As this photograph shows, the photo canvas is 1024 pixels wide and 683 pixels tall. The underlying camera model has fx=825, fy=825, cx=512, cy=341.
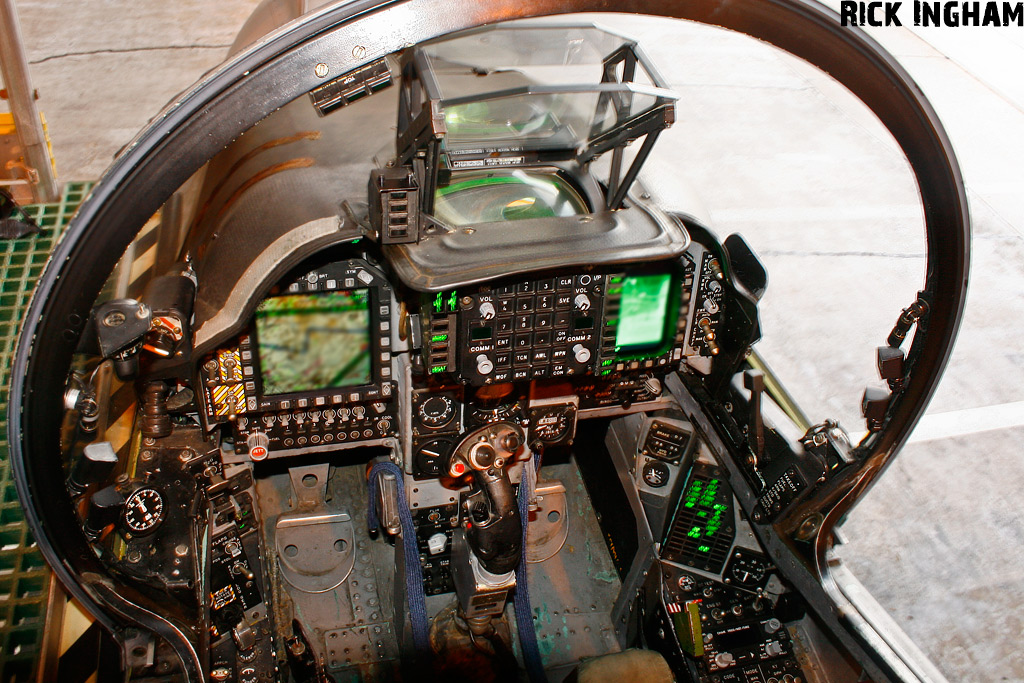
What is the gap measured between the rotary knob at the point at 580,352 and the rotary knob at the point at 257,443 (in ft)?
4.13

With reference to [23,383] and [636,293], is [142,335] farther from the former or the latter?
[636,293]

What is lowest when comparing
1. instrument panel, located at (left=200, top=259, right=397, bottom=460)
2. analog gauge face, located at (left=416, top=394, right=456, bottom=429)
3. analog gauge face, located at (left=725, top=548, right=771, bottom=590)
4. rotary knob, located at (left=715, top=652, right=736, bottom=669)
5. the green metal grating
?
rotary knob, located at (left=715, top=652, right=736, bottom=669)

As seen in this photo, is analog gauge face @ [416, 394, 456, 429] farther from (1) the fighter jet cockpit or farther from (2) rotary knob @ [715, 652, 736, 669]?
(2) rotary knob @ [715, 652, 736, 669]

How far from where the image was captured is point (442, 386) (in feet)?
10.4

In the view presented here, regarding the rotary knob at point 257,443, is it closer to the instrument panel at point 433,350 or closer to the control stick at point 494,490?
the instrument panel at point 433,350

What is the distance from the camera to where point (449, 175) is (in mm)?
3057

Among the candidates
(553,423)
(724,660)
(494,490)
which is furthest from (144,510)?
(724,660)

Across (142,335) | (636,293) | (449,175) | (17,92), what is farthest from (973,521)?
(17,92)

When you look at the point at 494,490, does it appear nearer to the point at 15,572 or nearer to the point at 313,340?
the point at 313,340

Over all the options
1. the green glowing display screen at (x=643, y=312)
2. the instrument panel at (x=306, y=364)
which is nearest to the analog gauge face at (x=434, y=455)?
the instrument panel at (x=306, y=364)

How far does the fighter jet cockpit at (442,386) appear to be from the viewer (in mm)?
2283

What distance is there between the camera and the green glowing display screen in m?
3.04

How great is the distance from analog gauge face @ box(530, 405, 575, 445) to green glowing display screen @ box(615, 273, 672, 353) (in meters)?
0.44

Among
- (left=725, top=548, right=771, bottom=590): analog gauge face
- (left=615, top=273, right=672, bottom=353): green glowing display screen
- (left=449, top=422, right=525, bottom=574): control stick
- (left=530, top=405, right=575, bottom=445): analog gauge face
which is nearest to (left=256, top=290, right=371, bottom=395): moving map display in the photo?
(left=449, top=422, right=525, bottom=574): control stick
